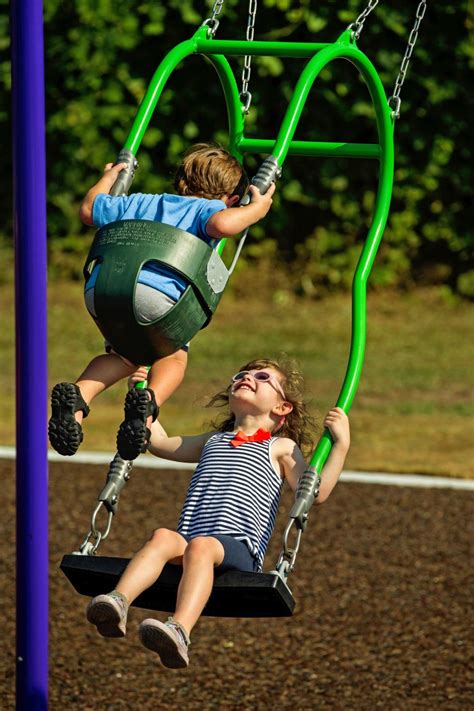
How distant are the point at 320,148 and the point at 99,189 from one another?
911mm

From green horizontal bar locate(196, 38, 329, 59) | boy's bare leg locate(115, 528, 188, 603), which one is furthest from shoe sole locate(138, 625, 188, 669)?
green horizontal bar locate(196, 38, 329, 59)

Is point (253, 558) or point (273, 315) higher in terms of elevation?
point (273, 315)

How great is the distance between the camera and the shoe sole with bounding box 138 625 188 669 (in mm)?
3912

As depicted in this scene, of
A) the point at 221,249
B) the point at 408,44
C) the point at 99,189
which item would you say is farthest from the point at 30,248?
the point at 408,44

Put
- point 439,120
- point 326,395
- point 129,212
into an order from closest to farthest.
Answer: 1. point 129,212
2. point 326,395
3. point 439,120

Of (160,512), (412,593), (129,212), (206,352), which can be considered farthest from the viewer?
(206,352)

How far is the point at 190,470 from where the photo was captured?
978 cm

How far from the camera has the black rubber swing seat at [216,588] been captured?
397 centimetres

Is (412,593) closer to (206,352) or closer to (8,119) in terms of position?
(206,352)

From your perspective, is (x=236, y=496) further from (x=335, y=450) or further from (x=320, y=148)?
(x=320, y=148)

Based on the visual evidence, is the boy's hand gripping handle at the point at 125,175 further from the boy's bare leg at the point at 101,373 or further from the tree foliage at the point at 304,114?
the tree foliage at the point at 304,114

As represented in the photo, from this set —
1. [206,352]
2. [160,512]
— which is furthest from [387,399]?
Answer: [160,512]

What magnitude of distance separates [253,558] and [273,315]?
30.8 feet

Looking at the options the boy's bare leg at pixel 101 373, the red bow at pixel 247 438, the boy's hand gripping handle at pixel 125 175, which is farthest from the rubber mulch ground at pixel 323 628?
the boy's hand gripping handle at pixel 125 175
